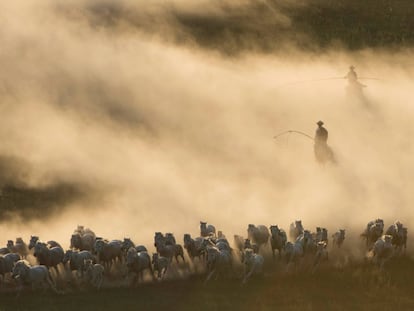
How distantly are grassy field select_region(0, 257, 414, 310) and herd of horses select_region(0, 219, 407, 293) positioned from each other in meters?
0.63

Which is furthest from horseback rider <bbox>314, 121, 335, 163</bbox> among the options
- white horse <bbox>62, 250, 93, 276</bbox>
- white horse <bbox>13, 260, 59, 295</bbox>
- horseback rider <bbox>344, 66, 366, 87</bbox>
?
white horse <bbox>13, 260, 59, 295</bbox>

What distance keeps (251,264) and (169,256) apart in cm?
356

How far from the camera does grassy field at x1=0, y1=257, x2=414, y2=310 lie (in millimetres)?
38375

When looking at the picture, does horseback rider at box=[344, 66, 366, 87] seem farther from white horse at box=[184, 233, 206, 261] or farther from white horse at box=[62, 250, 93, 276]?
white horse at box=[62, 250, 93, 276]

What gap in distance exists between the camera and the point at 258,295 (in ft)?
131

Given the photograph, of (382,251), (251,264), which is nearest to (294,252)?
(251,264)

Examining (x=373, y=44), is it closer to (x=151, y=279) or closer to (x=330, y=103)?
(x=330, y=103)

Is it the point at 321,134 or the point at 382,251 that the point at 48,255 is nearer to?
the point at 382,251

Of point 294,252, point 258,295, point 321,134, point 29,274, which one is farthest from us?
point 321,134

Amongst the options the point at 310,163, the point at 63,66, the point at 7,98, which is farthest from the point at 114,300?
the point at 63,66

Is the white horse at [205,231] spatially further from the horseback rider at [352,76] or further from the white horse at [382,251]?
the horseback rider at [352,76]

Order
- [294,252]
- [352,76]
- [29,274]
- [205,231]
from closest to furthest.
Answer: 1. [29,274]
2. [294,252]
3. [205,231]
4. [352,76]

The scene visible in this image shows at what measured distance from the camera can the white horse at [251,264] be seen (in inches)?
1665

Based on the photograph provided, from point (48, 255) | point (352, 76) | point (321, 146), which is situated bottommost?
point (48, 255)
